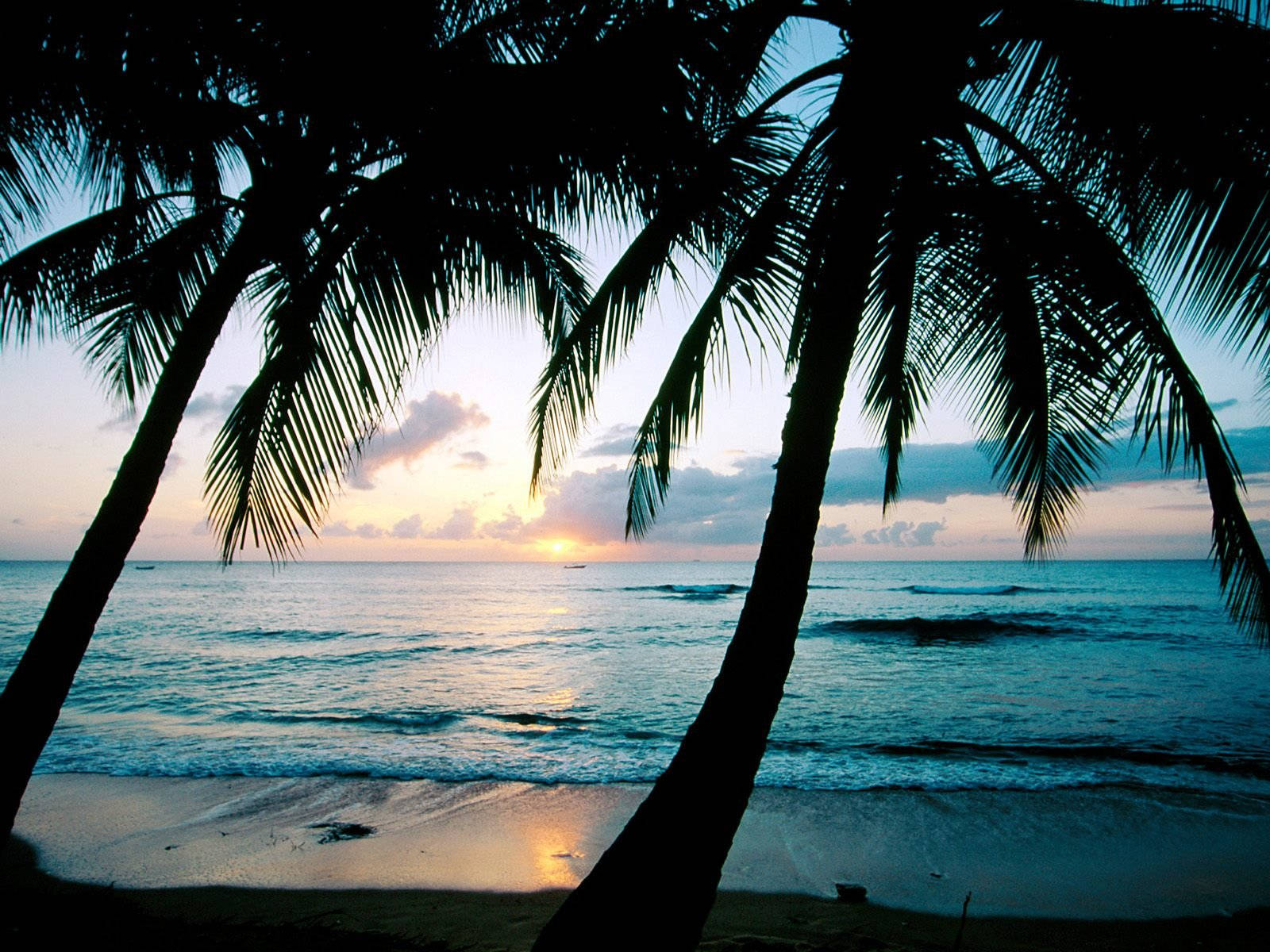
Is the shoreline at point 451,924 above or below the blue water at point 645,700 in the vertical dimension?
above

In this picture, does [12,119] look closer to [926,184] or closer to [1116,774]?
[926,184]

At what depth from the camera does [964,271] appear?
137 inches

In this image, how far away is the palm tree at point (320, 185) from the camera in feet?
8.50

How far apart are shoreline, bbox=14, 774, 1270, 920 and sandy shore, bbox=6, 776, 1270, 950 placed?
0.08 feet

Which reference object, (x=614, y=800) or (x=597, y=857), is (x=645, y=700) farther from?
(x=597, y=857)

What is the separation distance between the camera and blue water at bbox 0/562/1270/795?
835cm

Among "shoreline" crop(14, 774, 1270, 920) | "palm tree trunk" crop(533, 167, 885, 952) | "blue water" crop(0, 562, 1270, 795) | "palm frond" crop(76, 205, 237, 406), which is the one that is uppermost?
"palm frond" crop(76, 205, 237, 406)

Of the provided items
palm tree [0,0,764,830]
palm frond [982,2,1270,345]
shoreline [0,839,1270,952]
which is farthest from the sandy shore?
palm frond [982,2,1270,345]

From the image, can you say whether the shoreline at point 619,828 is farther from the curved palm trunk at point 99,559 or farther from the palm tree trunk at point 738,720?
the palm tree trunk at point 738,720

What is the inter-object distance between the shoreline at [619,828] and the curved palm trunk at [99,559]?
2.91 m

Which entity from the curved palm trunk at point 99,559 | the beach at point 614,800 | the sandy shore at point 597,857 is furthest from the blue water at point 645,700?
the curved palm trunk at point 99,559

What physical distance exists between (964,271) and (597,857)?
4883mm

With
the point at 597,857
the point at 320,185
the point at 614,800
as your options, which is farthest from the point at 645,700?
the point at 320,185

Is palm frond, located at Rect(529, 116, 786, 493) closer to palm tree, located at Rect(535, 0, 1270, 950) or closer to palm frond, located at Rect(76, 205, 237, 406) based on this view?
palm tree, located at Rect(535, 0, 1270, 950)
